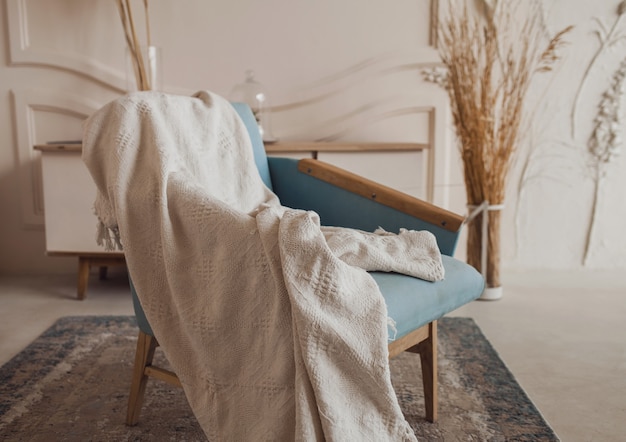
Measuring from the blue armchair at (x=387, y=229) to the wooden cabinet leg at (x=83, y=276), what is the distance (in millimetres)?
1202

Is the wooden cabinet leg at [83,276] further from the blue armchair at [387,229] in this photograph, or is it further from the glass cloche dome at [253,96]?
the blue armchair at [387,229]

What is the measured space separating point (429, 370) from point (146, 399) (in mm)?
756

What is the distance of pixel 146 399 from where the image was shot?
160 cm

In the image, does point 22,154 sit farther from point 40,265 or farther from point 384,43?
point 384,43

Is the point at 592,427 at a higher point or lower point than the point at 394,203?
lower

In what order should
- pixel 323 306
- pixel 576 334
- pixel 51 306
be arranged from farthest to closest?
pixel 51 306, pixel 576 334, pixel 323 306

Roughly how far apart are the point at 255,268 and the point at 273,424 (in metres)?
0.28

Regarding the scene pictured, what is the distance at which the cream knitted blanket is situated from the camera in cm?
101

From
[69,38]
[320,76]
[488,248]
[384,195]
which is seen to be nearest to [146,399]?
[384,195]

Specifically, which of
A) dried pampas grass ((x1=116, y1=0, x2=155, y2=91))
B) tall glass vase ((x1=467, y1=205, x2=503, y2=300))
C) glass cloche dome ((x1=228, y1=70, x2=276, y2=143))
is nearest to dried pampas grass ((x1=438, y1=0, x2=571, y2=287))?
tall glass vase ((x1=467, y1=205, x2=503, y2=300))

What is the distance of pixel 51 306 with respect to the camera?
96.0 inches

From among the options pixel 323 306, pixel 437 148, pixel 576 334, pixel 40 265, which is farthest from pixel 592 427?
pixel 40 265

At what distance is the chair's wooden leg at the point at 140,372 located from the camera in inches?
54.0

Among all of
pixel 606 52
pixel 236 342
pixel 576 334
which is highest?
pixel 606 52
